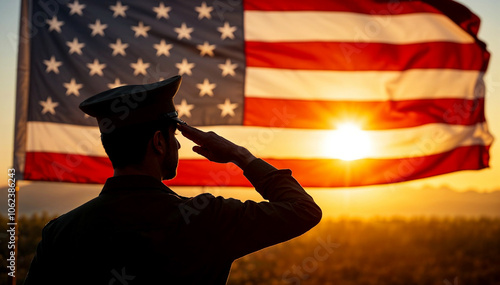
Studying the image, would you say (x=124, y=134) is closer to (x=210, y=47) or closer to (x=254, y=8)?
(x=210, y=47)

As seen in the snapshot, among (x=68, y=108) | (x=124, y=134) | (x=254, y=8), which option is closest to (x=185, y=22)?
(x=254, y=8)

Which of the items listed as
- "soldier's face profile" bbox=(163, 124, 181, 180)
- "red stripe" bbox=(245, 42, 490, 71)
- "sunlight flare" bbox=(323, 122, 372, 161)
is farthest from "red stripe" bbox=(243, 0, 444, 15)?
"soldier's face profile" bbox=(163, 124, 181, 180)

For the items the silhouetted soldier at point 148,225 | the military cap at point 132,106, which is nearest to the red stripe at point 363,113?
the military cap at point 132,106

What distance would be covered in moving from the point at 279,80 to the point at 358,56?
720 millimetres

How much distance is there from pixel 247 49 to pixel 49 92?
1.57 m

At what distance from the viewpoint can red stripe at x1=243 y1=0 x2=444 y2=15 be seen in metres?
4.49

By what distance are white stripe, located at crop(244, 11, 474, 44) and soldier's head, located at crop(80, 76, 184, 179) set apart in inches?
106

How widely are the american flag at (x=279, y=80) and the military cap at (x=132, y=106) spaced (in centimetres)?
229

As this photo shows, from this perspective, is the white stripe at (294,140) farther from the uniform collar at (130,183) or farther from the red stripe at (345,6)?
the uniform collar at (130,183)

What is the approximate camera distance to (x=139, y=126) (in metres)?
1.67

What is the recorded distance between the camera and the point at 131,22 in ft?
13.7

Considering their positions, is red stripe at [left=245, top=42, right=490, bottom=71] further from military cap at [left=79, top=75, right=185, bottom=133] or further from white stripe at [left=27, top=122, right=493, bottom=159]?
military cap at [left=79, top=75, right=185, bottom=133]

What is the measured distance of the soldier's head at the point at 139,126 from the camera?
5.39ft

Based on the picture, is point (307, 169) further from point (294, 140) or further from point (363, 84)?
point (363, 84)
